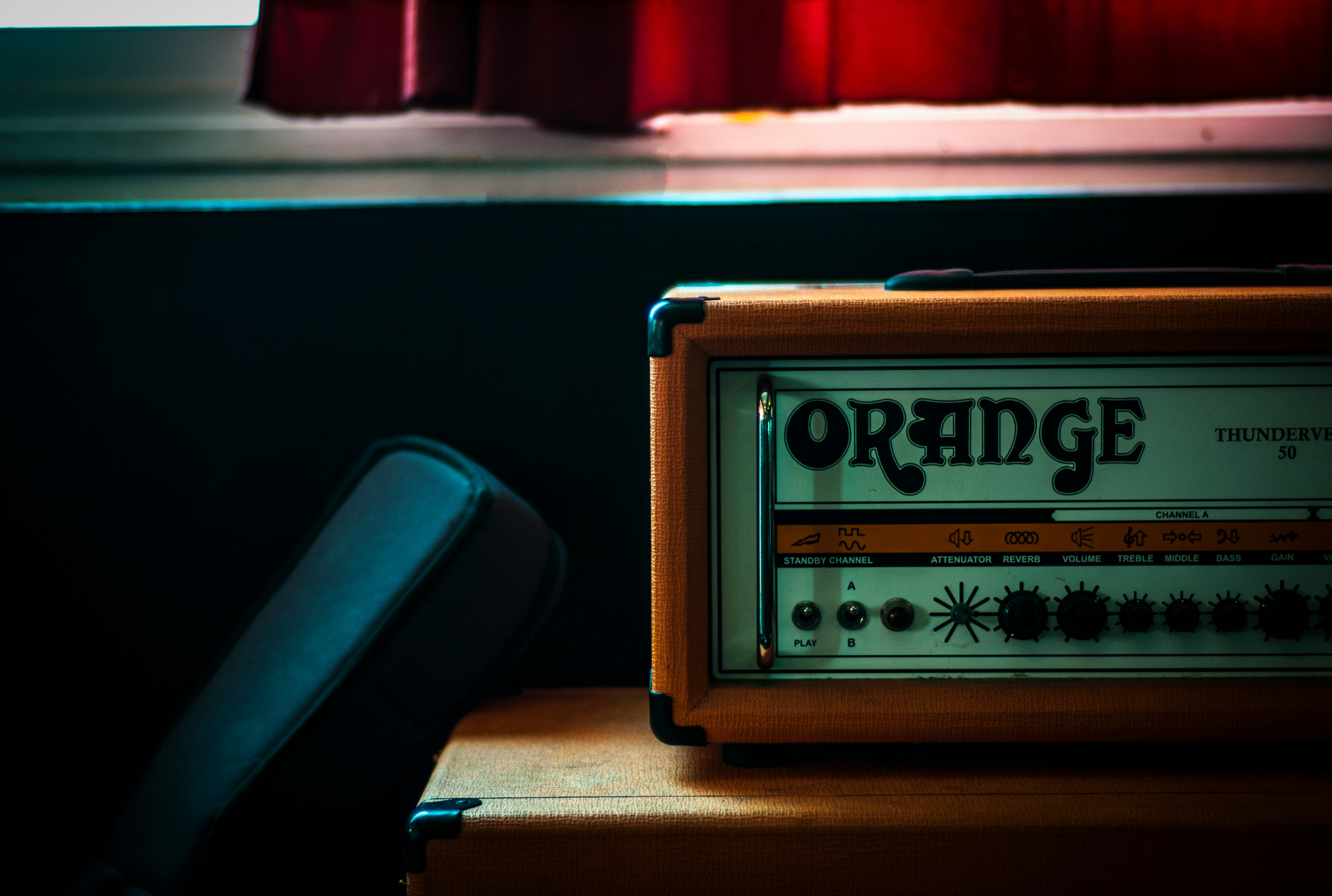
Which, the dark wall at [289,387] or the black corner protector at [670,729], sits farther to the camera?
the dark wall at [289,387]

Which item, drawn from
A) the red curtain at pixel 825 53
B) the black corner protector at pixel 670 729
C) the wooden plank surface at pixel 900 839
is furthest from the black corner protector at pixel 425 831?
the red curtain at pixel 825 53

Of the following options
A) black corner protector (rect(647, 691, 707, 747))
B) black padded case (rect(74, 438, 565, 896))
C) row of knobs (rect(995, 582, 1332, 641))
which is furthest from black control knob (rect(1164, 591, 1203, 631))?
black padded case (rect(74, 438, 565, 896))

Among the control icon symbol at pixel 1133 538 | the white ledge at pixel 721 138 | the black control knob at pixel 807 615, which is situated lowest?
the black control knob at pixel 807 615

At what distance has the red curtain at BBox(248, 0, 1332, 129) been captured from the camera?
2.59 feet

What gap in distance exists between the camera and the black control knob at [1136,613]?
0.52 m

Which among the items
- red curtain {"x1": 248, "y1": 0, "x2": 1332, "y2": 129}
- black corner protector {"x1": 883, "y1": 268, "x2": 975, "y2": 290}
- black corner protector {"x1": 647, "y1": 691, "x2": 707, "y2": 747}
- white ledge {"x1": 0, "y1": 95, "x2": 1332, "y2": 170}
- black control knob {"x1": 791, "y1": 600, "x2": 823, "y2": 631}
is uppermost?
red curtain {"x1": 248, "y1": 0, "x2": 1332, "y2": 129}

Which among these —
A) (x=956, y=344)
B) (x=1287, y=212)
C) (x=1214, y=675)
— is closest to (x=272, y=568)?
(x=956, y=344)

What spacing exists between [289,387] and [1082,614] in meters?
0.77

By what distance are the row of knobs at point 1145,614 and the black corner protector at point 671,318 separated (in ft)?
0.87

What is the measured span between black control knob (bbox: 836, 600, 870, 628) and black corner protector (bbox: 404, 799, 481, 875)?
26cm

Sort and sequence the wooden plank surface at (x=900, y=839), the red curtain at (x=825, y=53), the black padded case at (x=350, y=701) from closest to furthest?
the wooden plank surface at (x=900, y=839), the black padded case at (x=350, y=701), the red curtain at (x=825, y=53)

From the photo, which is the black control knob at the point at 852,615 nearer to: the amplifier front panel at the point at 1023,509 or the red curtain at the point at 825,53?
the amplifier front panel at the point at 1023,509

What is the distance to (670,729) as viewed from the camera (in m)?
0.53

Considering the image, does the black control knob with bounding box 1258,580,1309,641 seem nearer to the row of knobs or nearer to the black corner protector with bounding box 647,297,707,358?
the row of knobs
